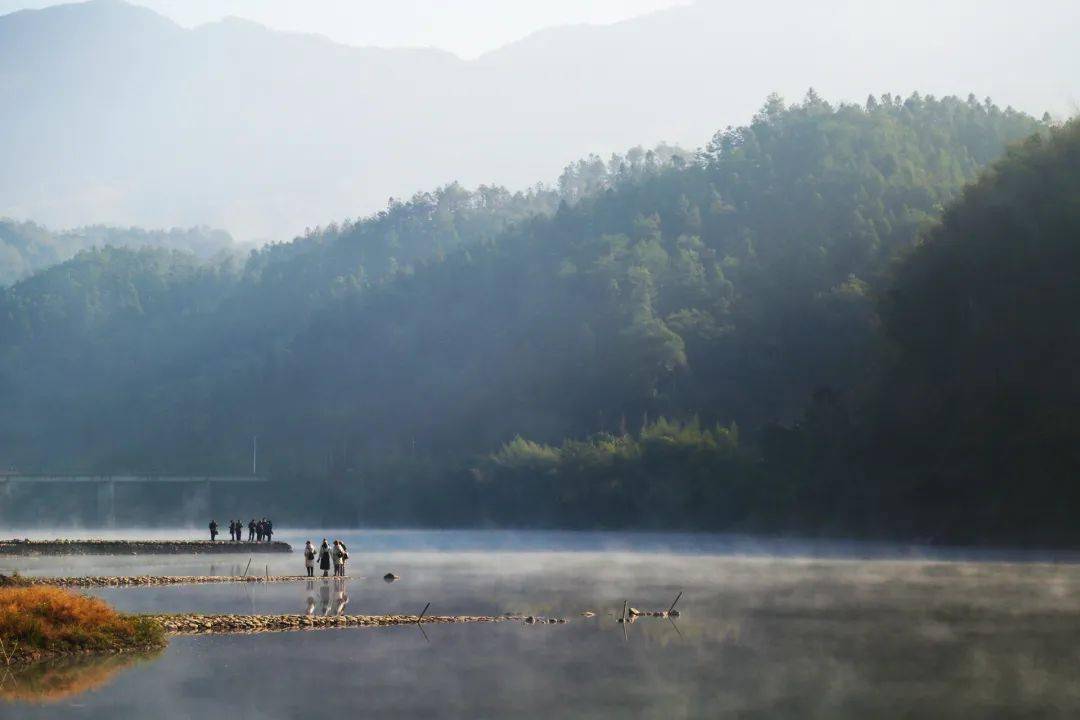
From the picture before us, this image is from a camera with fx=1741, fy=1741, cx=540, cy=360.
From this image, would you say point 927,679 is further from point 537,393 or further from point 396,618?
point 537,393

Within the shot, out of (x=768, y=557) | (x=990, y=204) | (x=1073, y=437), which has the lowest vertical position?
(x=768, y=557)

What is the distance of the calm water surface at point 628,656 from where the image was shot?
30.9m

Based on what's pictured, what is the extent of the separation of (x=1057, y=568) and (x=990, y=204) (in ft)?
112

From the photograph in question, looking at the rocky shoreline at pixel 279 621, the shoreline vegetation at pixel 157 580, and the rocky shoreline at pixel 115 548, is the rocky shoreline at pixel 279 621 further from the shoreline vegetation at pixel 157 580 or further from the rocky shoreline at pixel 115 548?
the rocky shoreline at pixel 115 548

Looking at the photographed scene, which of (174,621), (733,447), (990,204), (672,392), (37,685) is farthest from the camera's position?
(672,392)

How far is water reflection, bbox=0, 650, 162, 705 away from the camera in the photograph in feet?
105

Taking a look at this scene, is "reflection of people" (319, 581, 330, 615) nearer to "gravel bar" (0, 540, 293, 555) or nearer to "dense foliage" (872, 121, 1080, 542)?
"gravel bar" (0, 540, 293, 555)

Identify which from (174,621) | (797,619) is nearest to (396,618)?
(174,621)

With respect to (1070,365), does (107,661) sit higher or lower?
lower

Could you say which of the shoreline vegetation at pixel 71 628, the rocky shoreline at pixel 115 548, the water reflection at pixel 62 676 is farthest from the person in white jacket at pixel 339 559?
the water reflection at pixel 62 676

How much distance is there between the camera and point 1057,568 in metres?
69.5

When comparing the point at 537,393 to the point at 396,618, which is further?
the point at 537,393

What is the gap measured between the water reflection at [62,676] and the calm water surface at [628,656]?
0.11 meters

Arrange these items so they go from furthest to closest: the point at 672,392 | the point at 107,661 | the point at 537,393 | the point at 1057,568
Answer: the point at 537,393
the point at 672,392
the point at 1057,568
the point at 107,661
